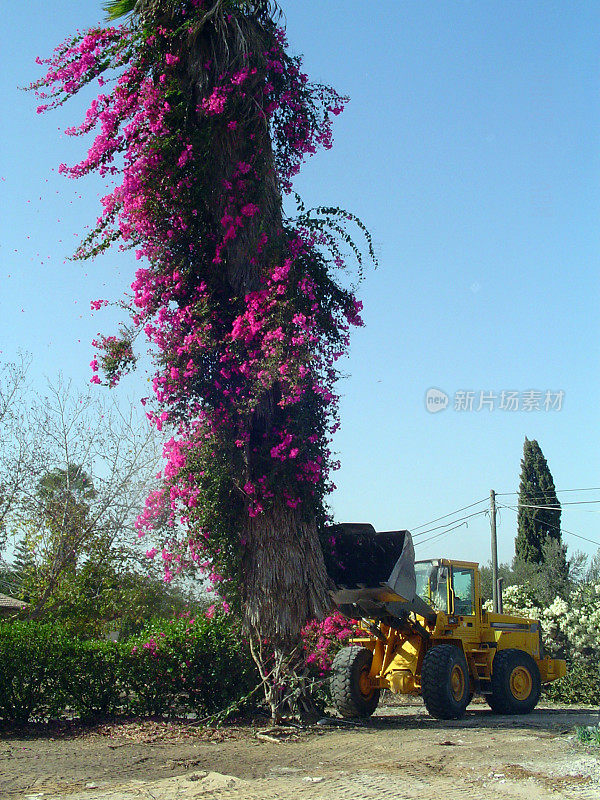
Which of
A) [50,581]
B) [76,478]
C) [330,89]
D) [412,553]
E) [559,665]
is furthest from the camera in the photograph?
[76,478]

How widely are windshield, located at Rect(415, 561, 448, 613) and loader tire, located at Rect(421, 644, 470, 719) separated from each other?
1.45 metres

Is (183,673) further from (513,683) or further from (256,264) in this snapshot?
→ (513,683)

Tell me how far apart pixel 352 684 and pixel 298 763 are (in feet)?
13.4

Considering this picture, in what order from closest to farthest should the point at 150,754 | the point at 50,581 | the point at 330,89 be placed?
the point at 150,754, the point at 330,89, the point at 50,581

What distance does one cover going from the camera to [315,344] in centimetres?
1124

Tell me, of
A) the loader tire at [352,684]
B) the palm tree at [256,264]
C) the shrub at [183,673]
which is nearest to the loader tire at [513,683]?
the loader tire at [352,684]

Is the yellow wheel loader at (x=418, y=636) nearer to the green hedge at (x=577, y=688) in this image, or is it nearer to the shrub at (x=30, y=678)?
the shrub at (x=30, y=678)

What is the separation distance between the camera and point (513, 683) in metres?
13.4

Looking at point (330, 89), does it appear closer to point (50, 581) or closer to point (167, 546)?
point (167, 546)

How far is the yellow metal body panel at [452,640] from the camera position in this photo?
1237cm

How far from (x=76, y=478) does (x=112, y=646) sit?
7.73 metres

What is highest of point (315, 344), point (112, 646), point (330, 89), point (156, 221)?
point (330, 89)

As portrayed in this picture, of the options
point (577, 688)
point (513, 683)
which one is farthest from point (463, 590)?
point (577, 688)

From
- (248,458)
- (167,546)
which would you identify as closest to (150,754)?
(167,546)
